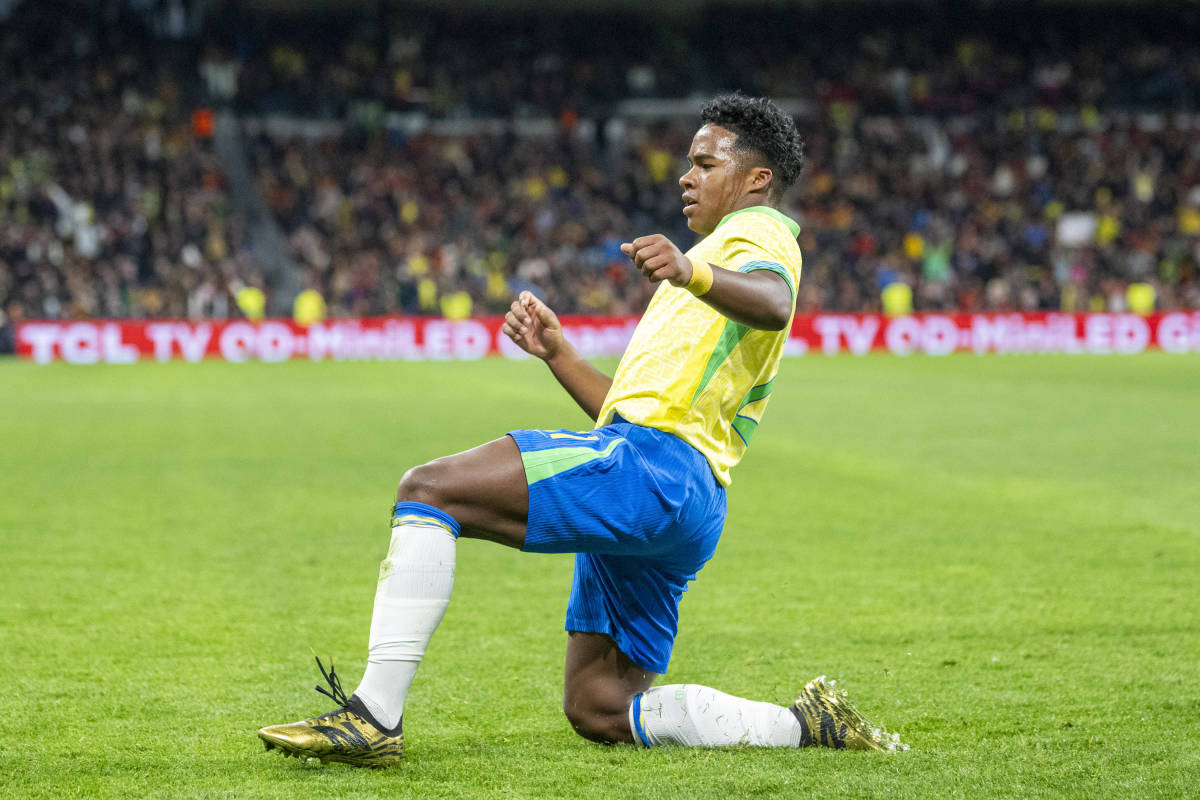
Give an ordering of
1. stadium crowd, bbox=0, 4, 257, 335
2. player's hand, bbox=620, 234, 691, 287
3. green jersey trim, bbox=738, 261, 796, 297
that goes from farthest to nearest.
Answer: stadium crowd, bbox=0, 4, 257, 335
green jersey trim, bbox=738, 261, 796, 297
player's hand, bbox=620, 234, 691, 287

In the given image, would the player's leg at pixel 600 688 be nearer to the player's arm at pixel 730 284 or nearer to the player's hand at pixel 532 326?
the player's hand at pixel 532 326

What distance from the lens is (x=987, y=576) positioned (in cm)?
680

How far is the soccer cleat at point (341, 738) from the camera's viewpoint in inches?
141

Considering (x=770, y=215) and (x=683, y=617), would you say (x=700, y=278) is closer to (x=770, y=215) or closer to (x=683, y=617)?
(x=770, y=215)

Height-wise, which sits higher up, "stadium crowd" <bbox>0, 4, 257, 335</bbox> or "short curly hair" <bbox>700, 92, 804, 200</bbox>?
"stadium crowd" <bbox>0, 4, 257, 335</bbox>

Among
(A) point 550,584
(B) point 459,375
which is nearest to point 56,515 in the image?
(A) point 550,584

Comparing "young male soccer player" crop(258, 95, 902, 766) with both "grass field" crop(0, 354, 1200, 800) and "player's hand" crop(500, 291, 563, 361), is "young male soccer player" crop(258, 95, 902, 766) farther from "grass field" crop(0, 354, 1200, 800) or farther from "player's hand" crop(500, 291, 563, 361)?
"player's hand" crop(500, 291, 563, 361)

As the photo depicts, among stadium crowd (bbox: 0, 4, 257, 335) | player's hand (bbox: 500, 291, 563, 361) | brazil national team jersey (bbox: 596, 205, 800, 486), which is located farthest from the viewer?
stadium crowd (bbox: 0, 4, 257, 335)

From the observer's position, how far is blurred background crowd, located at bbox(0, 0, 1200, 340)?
99.1 ft

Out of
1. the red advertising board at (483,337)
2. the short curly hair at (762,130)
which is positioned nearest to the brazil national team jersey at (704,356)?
the short curly hair at (762,130)

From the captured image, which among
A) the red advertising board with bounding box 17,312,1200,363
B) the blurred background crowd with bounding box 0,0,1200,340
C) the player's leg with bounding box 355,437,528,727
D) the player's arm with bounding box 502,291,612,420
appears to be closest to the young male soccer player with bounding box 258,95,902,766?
the player's leg with bounding box 355,437,528,727

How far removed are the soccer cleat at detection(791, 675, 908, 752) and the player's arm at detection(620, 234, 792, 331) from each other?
45.9 inches

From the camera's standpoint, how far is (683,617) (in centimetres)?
596

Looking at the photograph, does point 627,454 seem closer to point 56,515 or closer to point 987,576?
point 987,576
